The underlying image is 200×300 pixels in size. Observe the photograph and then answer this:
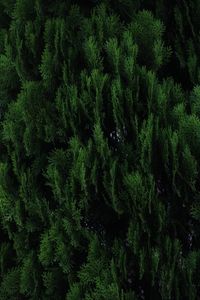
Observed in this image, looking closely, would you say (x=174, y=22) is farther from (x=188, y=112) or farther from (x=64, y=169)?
(x=64, y=169)

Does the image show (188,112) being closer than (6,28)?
Yes

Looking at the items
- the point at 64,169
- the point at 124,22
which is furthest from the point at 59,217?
the point at 124,22

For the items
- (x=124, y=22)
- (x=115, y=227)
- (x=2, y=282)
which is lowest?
(x=2, y=282)

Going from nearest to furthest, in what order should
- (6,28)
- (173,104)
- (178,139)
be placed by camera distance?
(178,139) → (173,104) → (6,28)

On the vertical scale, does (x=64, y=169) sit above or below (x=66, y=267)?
above

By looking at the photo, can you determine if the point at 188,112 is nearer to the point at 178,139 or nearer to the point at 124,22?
the point at 178,139

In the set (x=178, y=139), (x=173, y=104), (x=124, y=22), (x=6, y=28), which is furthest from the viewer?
Answer: (x=6, y=28)
